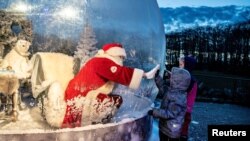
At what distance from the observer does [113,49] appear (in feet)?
11.7

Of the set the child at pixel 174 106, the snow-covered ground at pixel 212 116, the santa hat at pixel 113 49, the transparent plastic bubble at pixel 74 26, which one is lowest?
the snow-covered ground at pixel 212 116

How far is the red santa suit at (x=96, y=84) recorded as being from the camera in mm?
3467

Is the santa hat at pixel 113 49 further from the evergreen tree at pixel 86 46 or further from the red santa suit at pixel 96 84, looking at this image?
the evergreen tree at pixel 86 46

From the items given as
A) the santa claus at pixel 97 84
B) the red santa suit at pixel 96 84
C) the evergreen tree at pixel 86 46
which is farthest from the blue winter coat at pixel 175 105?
the evergreen tree at pixel 86 46

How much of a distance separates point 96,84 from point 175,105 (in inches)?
32.3

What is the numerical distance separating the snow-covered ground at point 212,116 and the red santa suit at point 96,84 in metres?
1.44

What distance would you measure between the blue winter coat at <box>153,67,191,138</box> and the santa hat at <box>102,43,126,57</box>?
2.01 feet

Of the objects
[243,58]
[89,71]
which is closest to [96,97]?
[89,71]

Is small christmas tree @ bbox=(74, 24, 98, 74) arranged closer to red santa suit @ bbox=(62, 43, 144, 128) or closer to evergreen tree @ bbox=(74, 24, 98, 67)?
evergreen tree @ bbox=(74, 24, 98, 67)

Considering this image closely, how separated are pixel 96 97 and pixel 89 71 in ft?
0.80

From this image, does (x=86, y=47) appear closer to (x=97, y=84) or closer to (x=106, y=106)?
(x=97, y=84)

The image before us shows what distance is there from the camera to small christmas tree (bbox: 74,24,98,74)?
369cm

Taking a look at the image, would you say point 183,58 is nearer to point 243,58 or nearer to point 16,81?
point 16,81

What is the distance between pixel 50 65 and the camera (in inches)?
149
